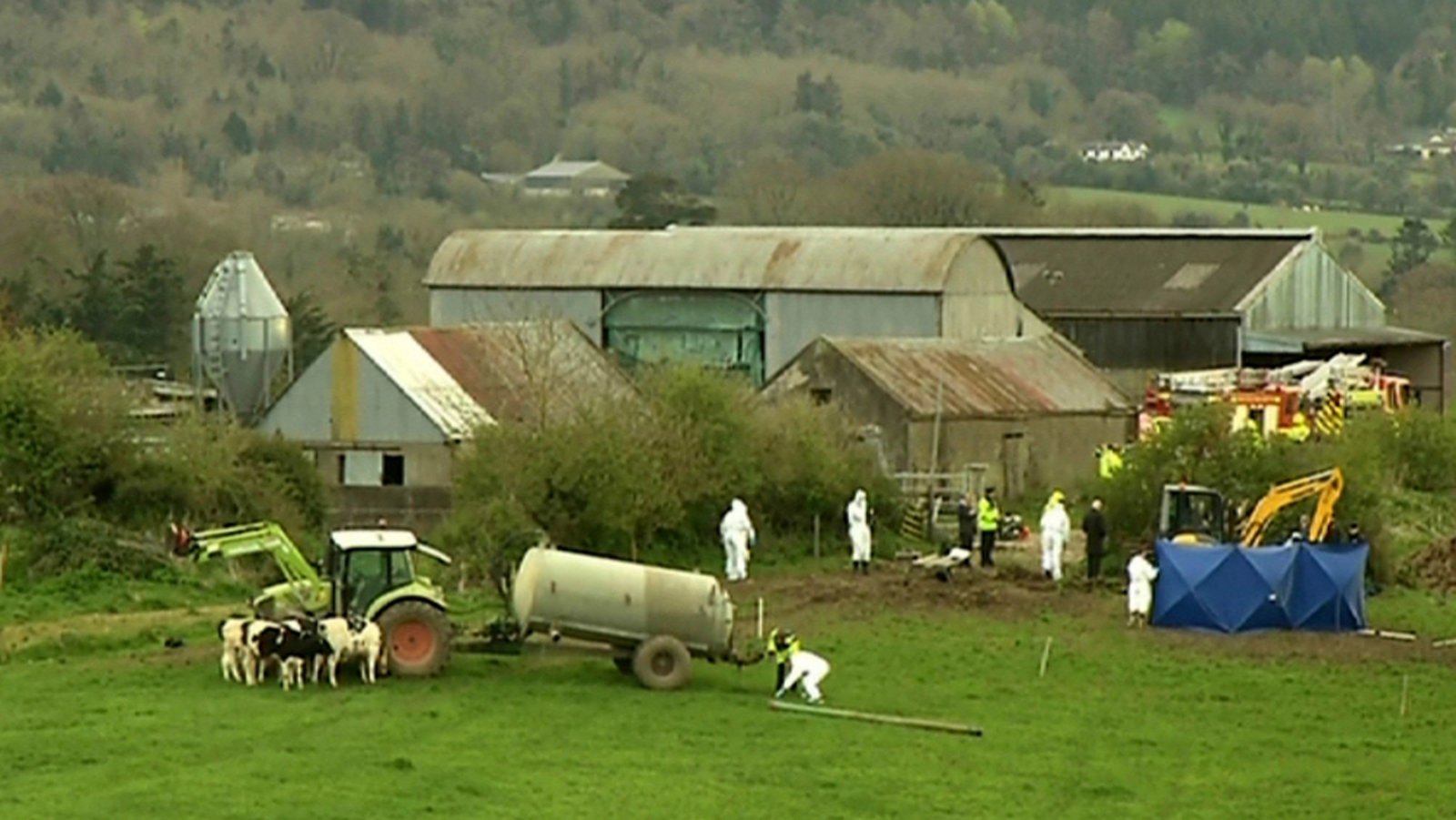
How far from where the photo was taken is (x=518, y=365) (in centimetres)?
5538

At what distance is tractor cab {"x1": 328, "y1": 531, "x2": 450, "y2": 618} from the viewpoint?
1273 inches

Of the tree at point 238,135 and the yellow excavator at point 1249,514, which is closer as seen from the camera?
the yellow excavator at point 1249,514

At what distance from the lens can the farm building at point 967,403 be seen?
55.8 meters

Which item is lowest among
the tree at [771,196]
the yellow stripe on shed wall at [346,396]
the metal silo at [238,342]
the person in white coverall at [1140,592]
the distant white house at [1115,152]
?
the person in white coverall at [1140,592]

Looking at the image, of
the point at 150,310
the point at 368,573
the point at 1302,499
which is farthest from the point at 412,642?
the point at 150,310

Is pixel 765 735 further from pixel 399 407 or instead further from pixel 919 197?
pixel 919 197

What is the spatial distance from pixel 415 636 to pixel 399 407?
68.8 ft

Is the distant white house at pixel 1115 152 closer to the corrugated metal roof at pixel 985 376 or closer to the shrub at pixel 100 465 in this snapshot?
the corrugated metal roof at pixel 985 376

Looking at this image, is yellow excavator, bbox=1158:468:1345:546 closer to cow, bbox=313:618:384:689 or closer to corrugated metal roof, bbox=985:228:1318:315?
cow, bbox=313:618:384:689

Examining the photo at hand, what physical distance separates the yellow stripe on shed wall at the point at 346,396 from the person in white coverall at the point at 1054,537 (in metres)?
14.5

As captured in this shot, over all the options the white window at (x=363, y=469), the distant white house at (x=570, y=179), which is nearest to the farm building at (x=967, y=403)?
the white window at (x=363, y=469)

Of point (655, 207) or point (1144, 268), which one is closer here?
point (1144, 268)

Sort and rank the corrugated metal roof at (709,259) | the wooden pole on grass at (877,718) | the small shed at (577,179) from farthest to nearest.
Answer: the small shed at (577,179)
the corrugated metal roof at (709,259)
the wooden pole on grass at (877,718)


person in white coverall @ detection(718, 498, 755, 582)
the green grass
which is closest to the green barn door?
person in white coverall @ detection(718, 498, 755, 582)
